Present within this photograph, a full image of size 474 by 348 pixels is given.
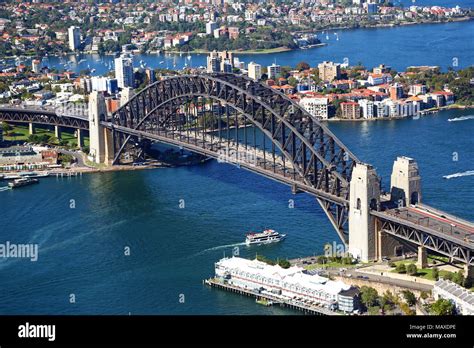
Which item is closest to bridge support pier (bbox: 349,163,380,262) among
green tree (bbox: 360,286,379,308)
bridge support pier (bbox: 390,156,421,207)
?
bridge support pier (bbox: 390,156,421,207)

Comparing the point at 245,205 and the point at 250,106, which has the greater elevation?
the point at 250,106

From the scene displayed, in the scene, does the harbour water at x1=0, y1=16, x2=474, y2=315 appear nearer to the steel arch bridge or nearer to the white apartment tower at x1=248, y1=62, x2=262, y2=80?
the steel arch bridge

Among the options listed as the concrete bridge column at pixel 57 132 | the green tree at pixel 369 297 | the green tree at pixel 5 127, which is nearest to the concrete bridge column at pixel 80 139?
the concrete bridge column at pixel 57 132

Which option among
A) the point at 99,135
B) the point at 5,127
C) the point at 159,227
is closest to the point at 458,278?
the point at 159,227
